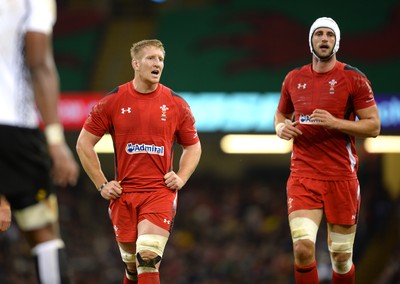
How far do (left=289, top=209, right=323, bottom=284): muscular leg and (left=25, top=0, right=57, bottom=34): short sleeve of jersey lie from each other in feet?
11.4

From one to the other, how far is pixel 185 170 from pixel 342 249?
1650 mm

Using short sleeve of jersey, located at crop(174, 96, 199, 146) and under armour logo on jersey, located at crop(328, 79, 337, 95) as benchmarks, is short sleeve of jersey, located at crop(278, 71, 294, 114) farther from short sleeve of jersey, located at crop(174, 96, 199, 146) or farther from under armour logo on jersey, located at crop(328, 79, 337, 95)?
short sleeve of jersey, located at crop(174, 96, 199, 146)

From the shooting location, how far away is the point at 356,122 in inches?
316

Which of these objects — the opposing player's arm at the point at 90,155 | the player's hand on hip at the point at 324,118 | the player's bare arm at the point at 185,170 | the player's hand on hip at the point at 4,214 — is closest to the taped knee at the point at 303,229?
the player's hand on hip at the point at 324,118

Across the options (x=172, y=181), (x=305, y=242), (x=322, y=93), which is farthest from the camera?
(x=322, y=93)

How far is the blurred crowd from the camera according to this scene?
2108cm

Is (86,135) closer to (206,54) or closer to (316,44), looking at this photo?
(316,44)

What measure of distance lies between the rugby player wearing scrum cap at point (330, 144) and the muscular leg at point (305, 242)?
1 centimetres

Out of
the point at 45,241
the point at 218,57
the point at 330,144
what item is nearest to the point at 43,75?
the point at 45,241

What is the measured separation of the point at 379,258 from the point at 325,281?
353 centimetres

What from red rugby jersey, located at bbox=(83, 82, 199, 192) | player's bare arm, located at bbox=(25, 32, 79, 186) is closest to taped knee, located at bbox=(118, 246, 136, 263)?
red rugby jersey, located at bbox=(83, 82, 199, 192)

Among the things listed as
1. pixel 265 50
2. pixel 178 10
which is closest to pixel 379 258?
pixel 265 50

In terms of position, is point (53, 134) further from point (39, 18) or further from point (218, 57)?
point (218, 57)

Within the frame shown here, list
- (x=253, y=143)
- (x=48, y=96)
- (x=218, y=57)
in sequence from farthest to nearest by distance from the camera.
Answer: (x=253, y=143) → (x=218, y=57) → (x=48, y=96)
